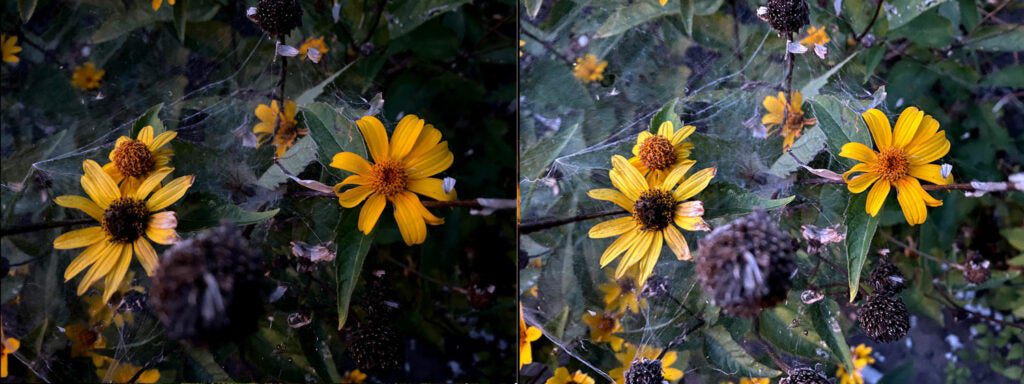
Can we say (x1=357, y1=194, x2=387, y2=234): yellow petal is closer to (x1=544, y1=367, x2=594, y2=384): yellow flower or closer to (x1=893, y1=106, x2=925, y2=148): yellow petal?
(x1=544, y1=367, x2=594, y2=384): yellow flower

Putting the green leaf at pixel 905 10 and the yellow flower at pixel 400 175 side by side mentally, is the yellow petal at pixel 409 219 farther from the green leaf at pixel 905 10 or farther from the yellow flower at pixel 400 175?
the green leaf at pixel 905 10

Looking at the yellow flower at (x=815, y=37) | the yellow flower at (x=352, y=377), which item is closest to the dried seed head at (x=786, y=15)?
the yellow flower at (x=815, y=37)

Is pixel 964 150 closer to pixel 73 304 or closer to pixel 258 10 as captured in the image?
pixel 258 10

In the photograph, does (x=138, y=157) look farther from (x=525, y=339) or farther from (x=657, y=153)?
(x=657, y=153)

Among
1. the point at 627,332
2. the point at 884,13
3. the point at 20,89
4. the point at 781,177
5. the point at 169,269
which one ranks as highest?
the point at 884,13

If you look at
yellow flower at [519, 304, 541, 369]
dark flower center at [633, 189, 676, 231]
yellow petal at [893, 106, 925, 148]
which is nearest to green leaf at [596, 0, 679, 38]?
dark flower center at [633, 189, 676, 231]

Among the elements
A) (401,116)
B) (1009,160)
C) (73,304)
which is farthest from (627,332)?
(73,304)
